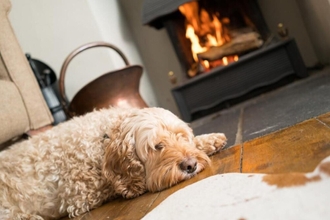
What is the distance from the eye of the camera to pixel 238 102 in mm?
Result: 3852

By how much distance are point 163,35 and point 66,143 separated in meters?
2.74

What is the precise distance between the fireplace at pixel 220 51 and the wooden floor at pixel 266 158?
1.76 meters

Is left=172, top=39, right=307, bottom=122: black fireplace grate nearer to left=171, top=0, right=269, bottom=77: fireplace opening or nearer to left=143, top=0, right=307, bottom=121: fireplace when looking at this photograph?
left=143, top=0, right=307, bottom=121: fireplace

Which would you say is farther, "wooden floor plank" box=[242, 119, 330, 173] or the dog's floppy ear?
the dog's floppy ear

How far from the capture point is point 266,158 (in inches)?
59.4

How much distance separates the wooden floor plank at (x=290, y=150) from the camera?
4.17ft

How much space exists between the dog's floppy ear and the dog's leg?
359mm

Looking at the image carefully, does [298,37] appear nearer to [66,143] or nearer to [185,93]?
[185,93]

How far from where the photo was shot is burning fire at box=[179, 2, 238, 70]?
12.9 feet

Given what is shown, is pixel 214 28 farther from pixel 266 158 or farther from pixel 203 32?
pixel 266 158

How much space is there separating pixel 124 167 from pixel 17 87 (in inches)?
57.3

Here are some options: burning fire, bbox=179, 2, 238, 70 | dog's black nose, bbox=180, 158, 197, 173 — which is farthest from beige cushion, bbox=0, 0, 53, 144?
burning fire, bbox=179, 2, 238, 70

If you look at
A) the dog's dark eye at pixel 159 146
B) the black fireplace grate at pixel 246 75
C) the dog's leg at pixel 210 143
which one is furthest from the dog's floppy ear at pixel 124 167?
the black fireplace grate at pixel 246 75

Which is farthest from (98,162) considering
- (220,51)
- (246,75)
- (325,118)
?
(220,51)
